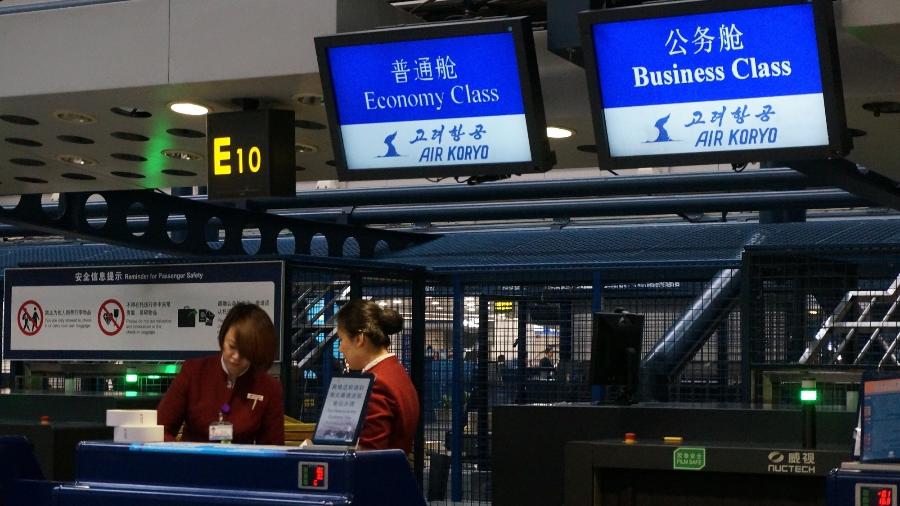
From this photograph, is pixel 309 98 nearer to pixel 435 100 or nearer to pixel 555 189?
pixel 435 100

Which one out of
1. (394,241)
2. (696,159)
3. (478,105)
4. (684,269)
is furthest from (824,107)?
(394,241)

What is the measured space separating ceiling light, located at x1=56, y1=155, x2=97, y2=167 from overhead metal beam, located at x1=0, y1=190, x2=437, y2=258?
6.62 feet

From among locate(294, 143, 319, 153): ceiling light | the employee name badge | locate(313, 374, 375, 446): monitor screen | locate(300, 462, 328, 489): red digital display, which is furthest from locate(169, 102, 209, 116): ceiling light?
locate(300, 462, 328, 489): red digital display

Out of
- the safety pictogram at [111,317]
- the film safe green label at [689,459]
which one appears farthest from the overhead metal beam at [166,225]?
the film safe green label at [689,459]

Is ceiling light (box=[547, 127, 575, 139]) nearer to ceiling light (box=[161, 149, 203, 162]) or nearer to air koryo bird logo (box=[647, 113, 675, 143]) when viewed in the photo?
air koryo bird logo (box=[647, 113, 675, 143])

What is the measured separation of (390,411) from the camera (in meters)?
5.42

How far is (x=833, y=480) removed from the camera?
477cm

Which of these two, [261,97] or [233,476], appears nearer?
[233,476]

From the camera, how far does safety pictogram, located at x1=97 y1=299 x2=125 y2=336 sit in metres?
10.6

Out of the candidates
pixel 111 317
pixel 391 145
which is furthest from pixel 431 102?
pixel 111 317

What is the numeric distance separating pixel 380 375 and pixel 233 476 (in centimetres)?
91

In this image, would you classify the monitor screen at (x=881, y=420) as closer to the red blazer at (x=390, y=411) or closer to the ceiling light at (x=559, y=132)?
the red blazer at (x=390, y=411)

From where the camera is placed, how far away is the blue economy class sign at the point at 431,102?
6523 mm

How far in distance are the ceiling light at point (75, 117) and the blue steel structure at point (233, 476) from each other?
351 cm
